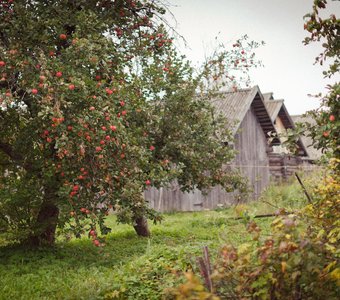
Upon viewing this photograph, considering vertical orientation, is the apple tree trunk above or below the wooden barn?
below

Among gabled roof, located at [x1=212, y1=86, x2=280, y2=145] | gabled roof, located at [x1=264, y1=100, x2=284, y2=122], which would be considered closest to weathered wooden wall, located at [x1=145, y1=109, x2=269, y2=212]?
gabled roof, located at [x1=212, y1=86, x2=280, y2=145]

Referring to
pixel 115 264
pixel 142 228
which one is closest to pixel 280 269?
pixel 115 264

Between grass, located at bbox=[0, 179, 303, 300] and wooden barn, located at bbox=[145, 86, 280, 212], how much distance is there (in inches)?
215

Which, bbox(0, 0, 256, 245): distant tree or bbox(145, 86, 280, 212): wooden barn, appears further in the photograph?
bbox(145, 86, 280, 212): wooden barn

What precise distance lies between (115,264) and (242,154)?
634 inches

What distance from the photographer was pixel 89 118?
7.05 metres

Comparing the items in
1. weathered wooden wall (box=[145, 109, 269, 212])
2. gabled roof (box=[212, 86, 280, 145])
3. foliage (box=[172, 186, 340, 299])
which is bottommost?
foliage (box=[172, 186, 340, 299])

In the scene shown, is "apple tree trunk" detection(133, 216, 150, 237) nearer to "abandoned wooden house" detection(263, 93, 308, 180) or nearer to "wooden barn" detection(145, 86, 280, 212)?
"wooden barn" detection(145, 86, 280, 212)

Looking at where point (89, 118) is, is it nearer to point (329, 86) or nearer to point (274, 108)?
point (329, 86)

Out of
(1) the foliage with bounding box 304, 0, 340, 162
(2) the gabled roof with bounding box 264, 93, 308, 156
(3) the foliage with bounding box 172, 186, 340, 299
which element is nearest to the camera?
(3) the foliage with bounding box 172, 186, 340, 299

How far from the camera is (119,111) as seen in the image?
7902mm

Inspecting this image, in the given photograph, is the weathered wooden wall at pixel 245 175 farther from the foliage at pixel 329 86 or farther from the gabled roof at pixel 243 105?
the foliage at pixel 329 86

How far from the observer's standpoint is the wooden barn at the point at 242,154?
70.7 ft

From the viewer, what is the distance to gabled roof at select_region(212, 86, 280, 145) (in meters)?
23.5
